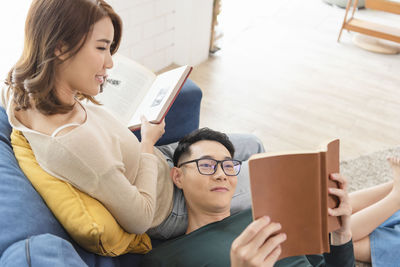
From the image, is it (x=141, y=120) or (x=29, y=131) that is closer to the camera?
(x=29, y=131)

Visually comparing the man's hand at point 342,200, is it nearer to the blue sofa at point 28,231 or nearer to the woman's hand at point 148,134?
the blue sofa at point 28,231

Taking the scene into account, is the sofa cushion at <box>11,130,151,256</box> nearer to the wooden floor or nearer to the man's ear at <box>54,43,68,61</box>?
the man's ear at <box>54,43,68,61</box>

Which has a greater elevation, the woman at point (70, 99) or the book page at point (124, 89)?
the woman at point (70, 99)

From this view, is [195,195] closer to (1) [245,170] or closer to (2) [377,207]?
(1) [245,170]

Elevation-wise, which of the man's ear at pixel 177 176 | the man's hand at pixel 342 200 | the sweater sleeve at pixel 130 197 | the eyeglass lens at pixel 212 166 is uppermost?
the man's hand at pixel 342 200

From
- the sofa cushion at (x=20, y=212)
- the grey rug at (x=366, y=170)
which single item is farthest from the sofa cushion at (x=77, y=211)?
the grey rug at (x=366, y=170)

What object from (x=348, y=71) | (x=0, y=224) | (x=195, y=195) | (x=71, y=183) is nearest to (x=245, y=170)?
(x=195, y=195)

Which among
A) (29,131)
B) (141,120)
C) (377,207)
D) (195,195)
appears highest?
(29,131)

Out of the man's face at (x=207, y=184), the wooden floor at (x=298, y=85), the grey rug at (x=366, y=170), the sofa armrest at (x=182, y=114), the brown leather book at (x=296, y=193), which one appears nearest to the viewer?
the brown leather book at (x=296, y=193)

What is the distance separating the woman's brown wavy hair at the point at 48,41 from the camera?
85 cm

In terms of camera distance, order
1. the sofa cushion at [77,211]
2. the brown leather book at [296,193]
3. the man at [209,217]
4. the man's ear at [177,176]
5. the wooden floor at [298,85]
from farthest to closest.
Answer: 1. the wooden floor at [298,85]
2. the man's ear at [177,176]
3. the man at [209,217]
4. the sofa cushion at [77,211]
5. the brown leather book at [296,193]

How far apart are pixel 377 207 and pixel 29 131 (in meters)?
1.33

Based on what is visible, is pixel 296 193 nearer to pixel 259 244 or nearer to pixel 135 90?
pixel 259 244

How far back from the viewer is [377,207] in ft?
4.99
